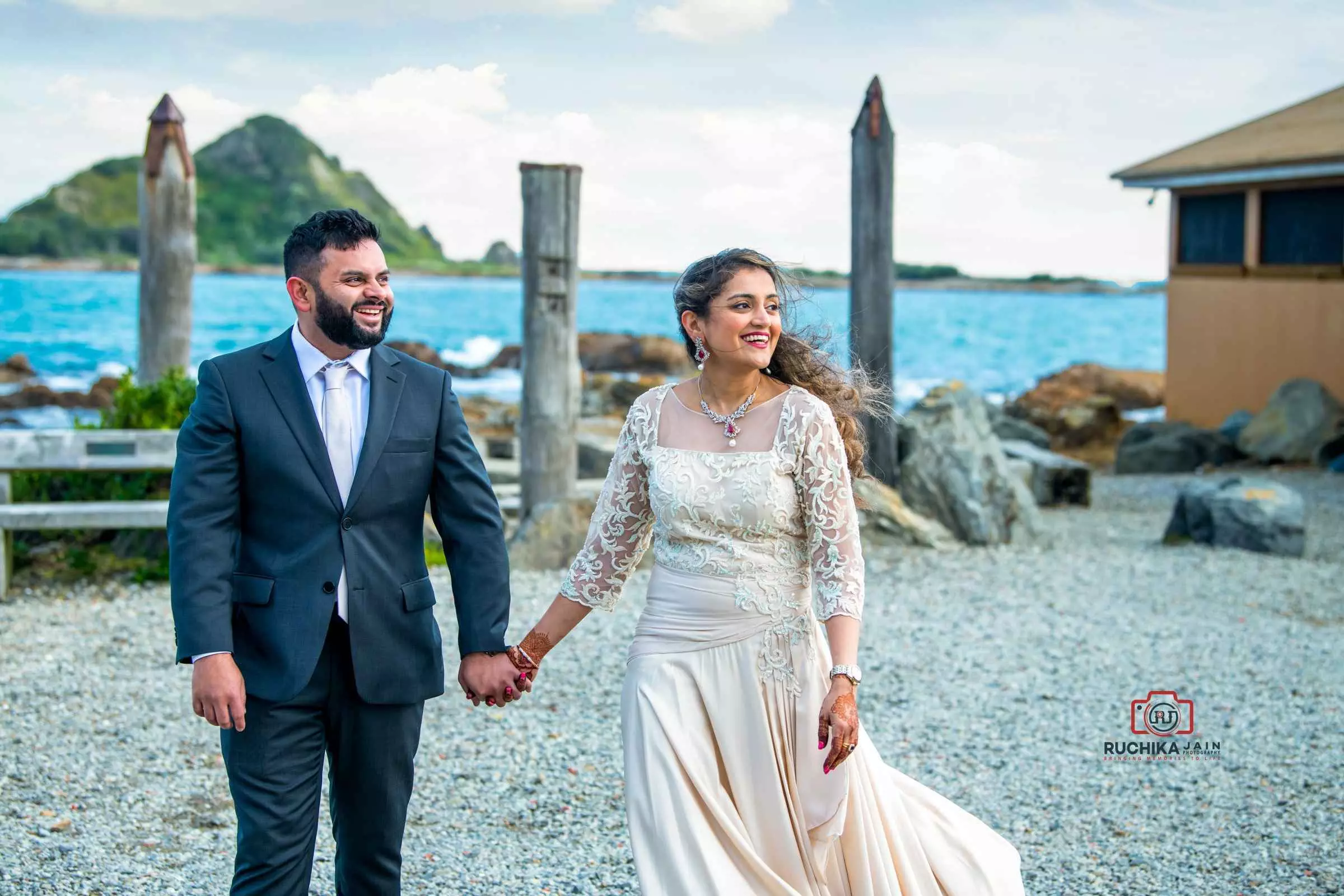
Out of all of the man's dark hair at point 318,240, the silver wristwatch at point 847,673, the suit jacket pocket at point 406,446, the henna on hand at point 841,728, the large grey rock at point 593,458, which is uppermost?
the man's dark hair at point 318,240

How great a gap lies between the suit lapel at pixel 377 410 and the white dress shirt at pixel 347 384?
2 centimetres

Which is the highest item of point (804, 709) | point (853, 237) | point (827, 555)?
point (853, 237)

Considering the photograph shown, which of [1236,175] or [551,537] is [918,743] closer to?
[551,537]

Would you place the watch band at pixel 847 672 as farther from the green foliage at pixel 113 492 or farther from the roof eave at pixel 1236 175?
the roof eave at pixel 1236 175

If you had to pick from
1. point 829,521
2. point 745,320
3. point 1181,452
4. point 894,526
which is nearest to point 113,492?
point 894,526

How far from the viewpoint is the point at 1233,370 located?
16109mm

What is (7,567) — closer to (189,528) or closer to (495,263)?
(189,528)

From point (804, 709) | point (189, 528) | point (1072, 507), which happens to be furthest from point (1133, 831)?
point (1072, 507)

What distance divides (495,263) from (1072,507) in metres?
112

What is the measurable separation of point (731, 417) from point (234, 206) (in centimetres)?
10535

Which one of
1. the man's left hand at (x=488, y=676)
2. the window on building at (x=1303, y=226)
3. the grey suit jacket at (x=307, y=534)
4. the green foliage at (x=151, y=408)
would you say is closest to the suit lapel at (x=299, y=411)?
the grey suit jacket at (x=307, y=534)

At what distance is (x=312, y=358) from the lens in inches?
124

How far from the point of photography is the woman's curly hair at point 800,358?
Answer: 10.7 feet

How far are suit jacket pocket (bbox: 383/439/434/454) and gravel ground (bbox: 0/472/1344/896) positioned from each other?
155 cm
